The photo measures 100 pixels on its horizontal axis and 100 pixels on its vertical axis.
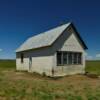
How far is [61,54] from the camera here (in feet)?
72.6

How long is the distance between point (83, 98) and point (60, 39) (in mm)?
12105

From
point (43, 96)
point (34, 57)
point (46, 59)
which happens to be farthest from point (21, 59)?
point (43, 96)

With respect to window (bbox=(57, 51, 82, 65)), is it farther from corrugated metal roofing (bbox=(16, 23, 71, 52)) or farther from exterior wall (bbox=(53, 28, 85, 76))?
corrugated metal roofing (bbox=(16, 23, 71, 52))

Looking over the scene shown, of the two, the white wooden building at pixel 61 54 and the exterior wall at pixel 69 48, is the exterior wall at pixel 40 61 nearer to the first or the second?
the white wooden building at pixel 61 54

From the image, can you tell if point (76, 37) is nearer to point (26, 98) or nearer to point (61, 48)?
point (61, 48)

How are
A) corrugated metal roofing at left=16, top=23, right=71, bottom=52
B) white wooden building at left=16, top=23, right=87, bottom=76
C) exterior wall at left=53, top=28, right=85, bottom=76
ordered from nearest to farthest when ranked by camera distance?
white wooden building at left=16, top=23, right=87, bottom=76 → exterior wall at left=53, top=28, right=85, bottom=76 → corrugated metal roofing at left=16, top=23, right=71, bottom=52

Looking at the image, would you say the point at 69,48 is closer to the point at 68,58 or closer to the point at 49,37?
the point at 68,58

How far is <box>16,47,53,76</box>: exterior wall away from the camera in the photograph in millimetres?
21500

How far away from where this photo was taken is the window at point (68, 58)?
863 inches

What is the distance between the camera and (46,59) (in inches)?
871

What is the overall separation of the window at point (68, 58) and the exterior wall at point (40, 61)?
45.0 inches

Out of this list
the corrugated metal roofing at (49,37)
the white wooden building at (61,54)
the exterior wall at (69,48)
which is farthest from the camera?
the corrugated metal roofing at (49,37)

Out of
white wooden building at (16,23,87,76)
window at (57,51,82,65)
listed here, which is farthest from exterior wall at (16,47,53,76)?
window at (57,51,82,65)

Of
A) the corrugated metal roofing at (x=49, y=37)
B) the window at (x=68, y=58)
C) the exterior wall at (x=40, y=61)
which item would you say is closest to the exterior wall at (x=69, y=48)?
the window at (x=68, y=58)
